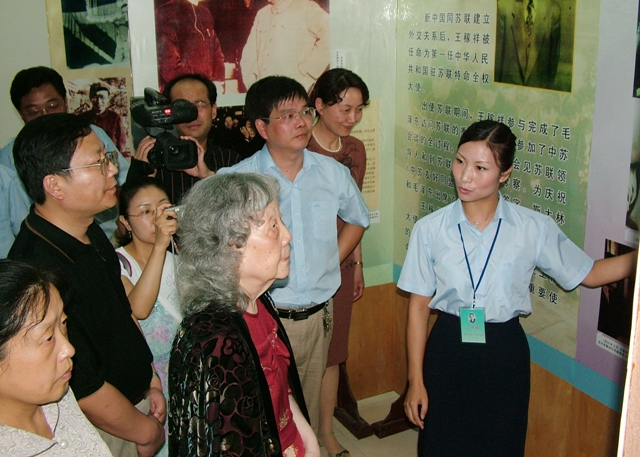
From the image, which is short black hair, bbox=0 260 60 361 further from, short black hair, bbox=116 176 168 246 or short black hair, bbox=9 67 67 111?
short black hair, bbox=9 67 67 111

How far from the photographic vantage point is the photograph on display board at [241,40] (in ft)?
10.2

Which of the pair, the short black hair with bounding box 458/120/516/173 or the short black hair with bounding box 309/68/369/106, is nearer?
the short black hair with bounding box 458/120/516/173

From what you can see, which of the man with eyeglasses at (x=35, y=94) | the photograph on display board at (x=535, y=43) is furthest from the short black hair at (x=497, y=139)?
the man with eyeglasses at (x=35, y=94)

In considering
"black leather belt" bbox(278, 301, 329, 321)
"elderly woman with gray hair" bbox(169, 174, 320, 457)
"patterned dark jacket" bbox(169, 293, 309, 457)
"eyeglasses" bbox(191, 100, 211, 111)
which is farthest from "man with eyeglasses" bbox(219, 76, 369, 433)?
"patterned dark jacket" bbox(169, 293, 309, 457)

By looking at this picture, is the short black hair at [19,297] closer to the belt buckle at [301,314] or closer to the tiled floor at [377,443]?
the belt buckle at [301,314]

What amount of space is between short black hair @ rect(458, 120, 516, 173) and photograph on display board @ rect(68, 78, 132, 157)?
5.82 feet

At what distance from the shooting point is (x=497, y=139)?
86.7 inches

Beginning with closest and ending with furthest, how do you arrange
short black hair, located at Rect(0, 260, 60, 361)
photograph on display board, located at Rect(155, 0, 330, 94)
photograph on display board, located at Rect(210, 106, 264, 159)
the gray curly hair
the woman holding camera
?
1. short black hair, located at Rect(0, 260, 60, 361)
2. the gray curly hair
3. the woman holding camera
4. photograph on display board, located at Rect(155, 0, 330, 94)
5. photograph on display board, located at Rect(210, 106, 264, 159)

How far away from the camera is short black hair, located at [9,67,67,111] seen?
285 cm

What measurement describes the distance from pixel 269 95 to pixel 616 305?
1.56m

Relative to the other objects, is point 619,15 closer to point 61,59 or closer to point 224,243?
point 224,243

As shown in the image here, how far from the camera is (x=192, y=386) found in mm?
1490

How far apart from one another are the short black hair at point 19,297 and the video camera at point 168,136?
1.17 metres

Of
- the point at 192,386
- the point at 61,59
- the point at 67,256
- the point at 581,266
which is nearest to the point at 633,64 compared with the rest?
the point at 581,266
